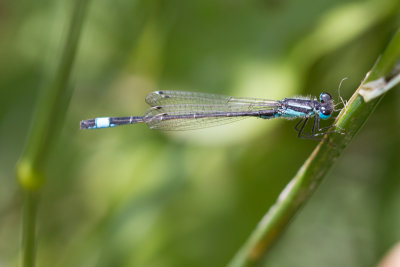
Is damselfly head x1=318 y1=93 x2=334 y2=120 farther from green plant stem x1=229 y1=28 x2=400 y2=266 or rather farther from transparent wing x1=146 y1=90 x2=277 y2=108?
green plant stem x1=229 y1=28 x2=400 y2=266

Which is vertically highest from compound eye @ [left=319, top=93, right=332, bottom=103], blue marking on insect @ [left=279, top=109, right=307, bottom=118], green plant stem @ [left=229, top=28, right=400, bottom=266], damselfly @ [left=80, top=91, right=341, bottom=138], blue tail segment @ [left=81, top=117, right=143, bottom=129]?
blue tail segment @ [left=81, top=117, right=143, bottom=129]

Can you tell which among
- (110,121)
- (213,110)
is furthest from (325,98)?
(110,121)

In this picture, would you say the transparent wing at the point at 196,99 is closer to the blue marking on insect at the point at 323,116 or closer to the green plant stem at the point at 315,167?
the blue marking on insect at the point at 323,116

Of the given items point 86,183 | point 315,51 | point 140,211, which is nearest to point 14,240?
point 86,183

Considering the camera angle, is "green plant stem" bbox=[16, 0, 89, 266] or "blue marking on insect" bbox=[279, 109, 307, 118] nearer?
"green plant stem" bbox=[16, 0, 89, 266]

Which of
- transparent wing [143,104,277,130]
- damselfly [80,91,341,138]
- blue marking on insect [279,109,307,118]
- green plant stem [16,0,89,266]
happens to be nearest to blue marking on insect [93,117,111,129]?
damselfly [80,91,341,138]

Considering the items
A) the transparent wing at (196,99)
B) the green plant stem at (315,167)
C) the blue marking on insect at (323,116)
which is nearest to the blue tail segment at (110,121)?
the transparent wing at (196,99)
